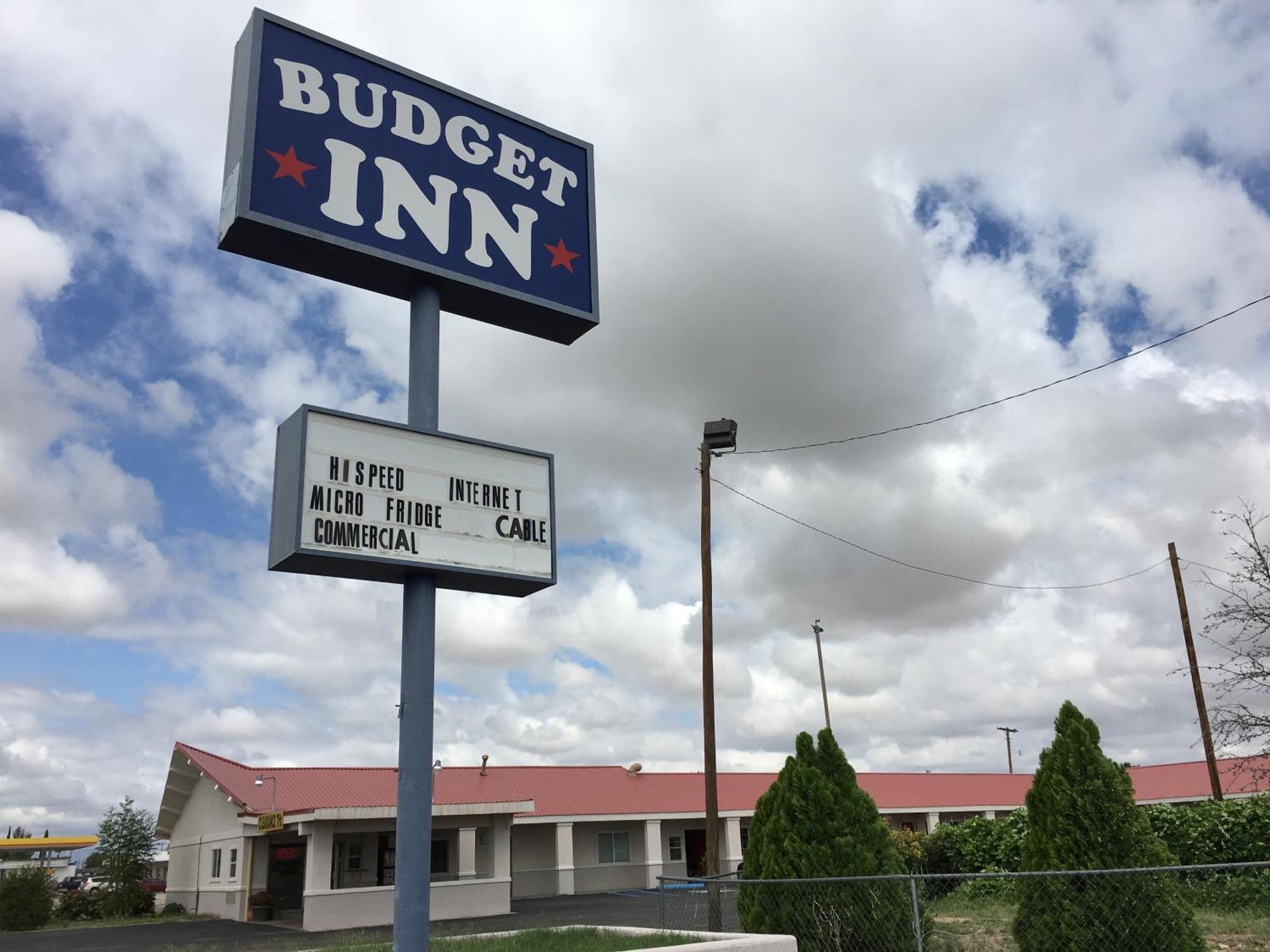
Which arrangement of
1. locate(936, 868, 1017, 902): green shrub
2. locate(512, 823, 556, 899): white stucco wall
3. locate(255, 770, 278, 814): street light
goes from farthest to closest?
locate(512, 823, 556, 899): white stucco wall
locate(255, 770, 278, 814): street light
locate(936, 868, 1017, 902): green shrub

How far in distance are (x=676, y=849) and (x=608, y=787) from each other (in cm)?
374

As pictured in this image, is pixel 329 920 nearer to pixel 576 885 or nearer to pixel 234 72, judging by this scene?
pixel 576 885

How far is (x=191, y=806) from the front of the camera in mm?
37812

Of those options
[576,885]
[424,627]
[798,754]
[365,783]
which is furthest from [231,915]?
[424,627]

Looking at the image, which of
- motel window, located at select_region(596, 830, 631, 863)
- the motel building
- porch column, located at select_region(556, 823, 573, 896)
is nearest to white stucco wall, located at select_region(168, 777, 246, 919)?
the motel building

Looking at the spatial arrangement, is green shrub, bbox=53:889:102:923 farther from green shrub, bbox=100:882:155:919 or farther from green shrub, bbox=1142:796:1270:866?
green shrub, bbox=1142:796:1270:866

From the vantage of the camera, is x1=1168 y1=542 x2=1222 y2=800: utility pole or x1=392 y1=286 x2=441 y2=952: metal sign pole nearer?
x1=392 y1=286 x2=441 y2=952: metal sign pole

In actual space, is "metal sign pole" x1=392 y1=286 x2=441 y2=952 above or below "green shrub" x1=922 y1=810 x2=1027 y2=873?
above

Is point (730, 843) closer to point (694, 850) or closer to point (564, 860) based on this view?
point (694, 850)

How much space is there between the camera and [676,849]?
40.5m

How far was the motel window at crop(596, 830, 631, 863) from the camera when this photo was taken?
38094 millimetres

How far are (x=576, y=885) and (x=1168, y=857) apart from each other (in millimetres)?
29000

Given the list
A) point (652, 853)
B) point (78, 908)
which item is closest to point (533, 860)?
point (652, 853)

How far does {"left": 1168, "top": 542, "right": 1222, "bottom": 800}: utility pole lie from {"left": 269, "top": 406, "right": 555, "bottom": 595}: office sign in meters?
24.1
